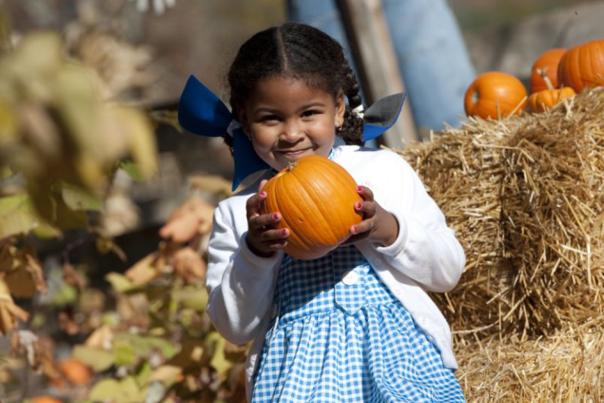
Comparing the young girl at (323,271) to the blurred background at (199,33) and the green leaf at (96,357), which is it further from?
the green leaf at (96,357)

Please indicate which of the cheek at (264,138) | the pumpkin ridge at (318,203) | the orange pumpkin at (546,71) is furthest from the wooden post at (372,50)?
the pumpkin ridge at (318,203)

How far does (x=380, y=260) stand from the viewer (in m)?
2.40

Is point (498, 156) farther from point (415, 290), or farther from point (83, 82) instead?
point (83, 82)

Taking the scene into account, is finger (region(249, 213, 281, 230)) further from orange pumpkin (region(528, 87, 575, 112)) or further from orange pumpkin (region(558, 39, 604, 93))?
orange pumpkin (region(558, 39, 604, 93))

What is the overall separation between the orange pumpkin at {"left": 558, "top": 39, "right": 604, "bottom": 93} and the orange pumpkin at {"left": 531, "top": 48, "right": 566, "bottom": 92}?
4.4 inches

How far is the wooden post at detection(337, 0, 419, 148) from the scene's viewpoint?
12.6 ft

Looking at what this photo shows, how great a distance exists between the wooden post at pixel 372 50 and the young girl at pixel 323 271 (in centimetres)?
125

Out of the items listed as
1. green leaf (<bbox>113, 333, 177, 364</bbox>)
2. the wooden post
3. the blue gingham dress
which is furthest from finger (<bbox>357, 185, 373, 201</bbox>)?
green leaf (<bbox>113, 333, 177, 364</bbox>)

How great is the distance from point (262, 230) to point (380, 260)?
0.33 meters

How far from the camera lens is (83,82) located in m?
0.77

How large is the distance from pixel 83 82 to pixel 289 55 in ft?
5.54

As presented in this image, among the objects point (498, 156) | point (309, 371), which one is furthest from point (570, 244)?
point (309, 371)


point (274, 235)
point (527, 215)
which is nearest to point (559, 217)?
point (527, 215)

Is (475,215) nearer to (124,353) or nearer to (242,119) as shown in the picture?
(242,119)
